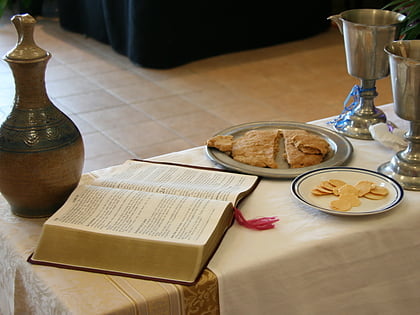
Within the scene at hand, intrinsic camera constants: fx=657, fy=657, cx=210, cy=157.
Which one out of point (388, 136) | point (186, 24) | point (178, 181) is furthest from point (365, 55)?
point (186, 24)

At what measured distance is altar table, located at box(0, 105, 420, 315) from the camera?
3.01 feet

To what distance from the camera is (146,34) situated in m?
3.67

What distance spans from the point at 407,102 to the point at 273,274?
402 millimetres

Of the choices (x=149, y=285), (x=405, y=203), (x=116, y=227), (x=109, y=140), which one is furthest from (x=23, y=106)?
(x=109, y=140)

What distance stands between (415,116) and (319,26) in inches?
136

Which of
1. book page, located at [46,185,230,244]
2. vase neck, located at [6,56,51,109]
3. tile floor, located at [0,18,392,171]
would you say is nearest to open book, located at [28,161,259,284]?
book page, located at [46,185,230,244]

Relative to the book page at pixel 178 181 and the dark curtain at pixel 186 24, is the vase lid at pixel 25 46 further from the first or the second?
the dark curtain at pixel 186 24

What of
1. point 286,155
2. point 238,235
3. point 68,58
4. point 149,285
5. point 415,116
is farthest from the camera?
point 68,58

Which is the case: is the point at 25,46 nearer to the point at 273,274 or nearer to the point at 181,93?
the point at 273,274

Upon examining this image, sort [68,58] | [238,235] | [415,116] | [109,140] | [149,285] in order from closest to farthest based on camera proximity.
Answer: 1. [149,285]
2. [238,235]
3. [415,116]
4. [109,140]
5. [68,58]

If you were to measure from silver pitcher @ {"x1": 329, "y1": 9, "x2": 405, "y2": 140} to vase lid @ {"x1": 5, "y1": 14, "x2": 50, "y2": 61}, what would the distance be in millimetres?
662

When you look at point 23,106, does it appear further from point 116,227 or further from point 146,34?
point 146,34

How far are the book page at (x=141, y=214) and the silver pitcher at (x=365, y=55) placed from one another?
1.62 ft

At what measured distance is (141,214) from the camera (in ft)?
3.44
